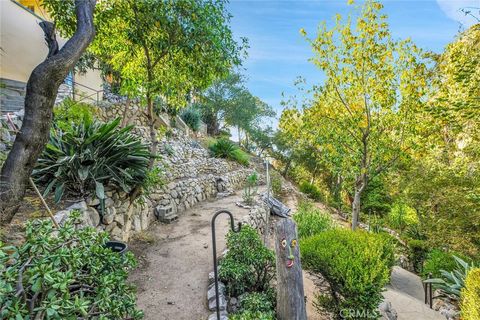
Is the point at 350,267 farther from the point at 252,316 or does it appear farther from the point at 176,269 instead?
the point at 176,269

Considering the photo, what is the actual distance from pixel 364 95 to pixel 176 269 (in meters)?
5.40

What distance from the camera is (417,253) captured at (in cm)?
715

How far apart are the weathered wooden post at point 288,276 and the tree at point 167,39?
3.00 m

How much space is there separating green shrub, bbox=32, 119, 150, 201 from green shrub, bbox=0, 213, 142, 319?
1721 mm

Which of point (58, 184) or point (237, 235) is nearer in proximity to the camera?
point (58, 184)

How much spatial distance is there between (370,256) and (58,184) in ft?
→ 14.7

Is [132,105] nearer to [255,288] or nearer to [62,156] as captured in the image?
[62,156]

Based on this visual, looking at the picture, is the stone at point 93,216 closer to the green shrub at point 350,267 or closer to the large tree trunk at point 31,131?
the large tree trunk at point 31,131

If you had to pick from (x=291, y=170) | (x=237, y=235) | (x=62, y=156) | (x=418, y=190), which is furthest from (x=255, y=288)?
(x=291, y=170)

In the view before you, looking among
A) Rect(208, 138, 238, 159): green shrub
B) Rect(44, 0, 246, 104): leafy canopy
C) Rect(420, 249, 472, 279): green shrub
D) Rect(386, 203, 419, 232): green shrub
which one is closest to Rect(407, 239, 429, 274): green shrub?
Rect(386, 203, 419, 232): green shrub

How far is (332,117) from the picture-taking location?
6.09 metres

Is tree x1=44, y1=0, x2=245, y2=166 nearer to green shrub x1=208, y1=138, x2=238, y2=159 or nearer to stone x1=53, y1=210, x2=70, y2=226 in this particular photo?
stone x1=53, y1=210, x2=70, y2=226

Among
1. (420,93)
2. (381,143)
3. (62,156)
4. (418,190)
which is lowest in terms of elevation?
(62,156)

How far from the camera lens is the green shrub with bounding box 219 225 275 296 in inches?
132
